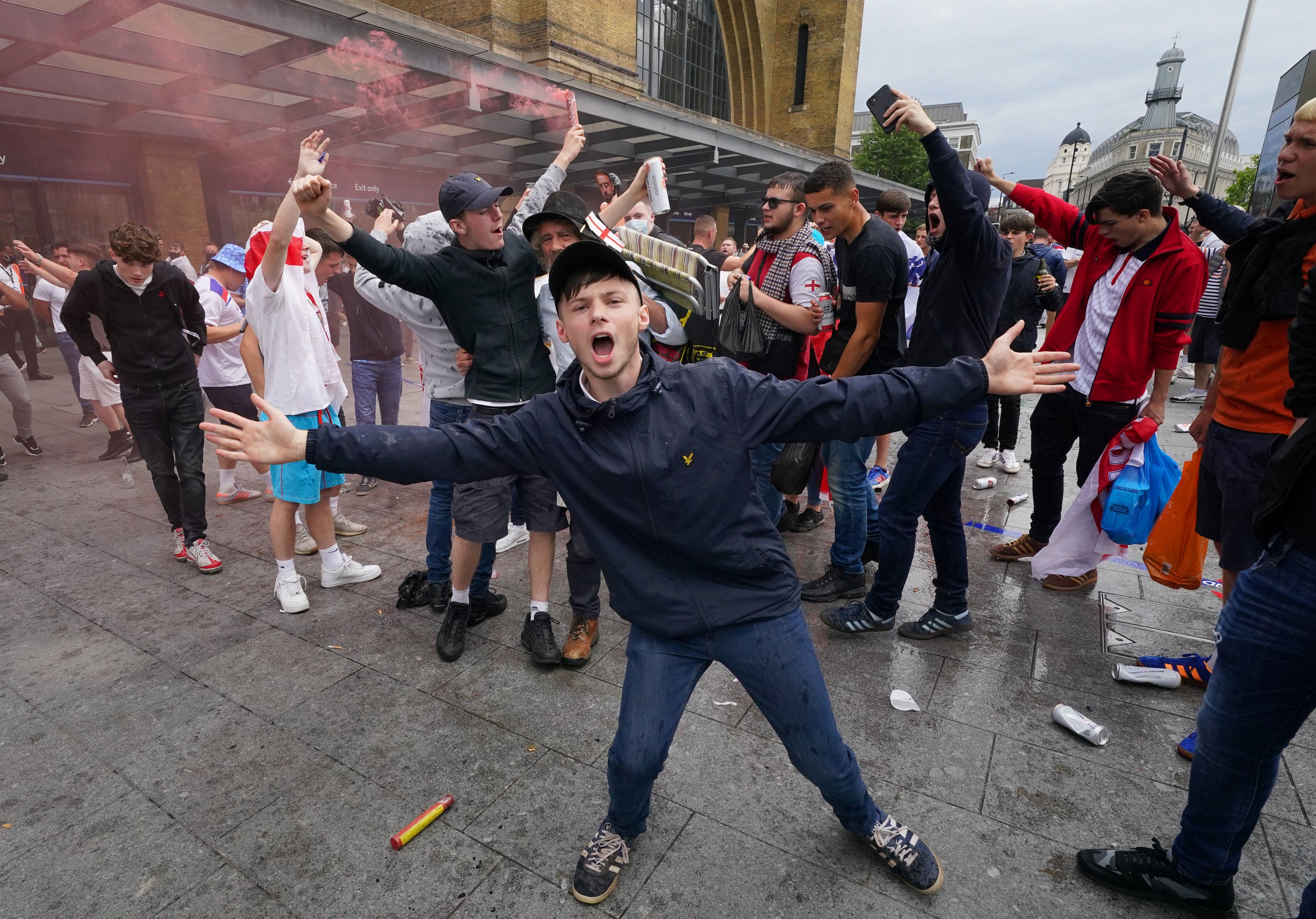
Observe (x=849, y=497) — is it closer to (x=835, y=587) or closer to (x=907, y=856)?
(x=835, y=587)

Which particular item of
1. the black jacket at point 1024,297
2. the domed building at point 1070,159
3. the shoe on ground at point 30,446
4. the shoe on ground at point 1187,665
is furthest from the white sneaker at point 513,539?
the domed building at point 1070,159

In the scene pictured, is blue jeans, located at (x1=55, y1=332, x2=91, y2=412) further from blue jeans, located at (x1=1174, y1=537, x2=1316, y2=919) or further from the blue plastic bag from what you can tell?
blue jeans, located at (x1=1174, y1=537, x2=1316, y2=919)

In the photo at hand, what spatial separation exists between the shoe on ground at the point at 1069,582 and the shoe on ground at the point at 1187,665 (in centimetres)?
81

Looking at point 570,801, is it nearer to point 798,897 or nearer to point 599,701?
point 599,701

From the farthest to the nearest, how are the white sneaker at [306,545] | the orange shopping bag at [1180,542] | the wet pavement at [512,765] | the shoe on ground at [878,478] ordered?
the shoe on ground at [878,478] < the white sneaker at [306,545] < the orange shopping bag at [1180,542] < the wet pavement at [512,765]

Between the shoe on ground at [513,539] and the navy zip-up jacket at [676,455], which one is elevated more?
the navy zip-up jacket at [676,455]

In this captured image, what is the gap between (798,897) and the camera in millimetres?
1966

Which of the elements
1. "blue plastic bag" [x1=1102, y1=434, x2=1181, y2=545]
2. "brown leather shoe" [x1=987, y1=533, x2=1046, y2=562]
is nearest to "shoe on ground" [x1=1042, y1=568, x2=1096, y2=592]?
"brown leather shoe" [x1=987, y1=533, x2=1046, y2=562]

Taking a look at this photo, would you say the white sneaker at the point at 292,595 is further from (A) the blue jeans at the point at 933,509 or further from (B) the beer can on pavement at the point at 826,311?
(B) the beer can on pavement at the point at 826,311

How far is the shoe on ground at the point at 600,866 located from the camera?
1.96 meters

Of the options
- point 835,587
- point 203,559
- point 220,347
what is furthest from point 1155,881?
point 220,347

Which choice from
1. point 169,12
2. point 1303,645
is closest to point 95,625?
point 1303,645

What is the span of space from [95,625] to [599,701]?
2.83 meters

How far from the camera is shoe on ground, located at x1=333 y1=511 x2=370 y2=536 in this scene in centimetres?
487
